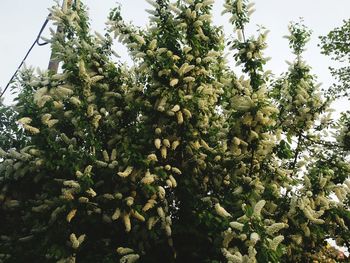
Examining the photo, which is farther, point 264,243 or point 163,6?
point 163,6

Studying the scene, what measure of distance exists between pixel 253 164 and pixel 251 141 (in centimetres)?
55

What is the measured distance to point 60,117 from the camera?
7508 millimetres

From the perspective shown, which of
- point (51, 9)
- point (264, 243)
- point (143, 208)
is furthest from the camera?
point (51, 9)

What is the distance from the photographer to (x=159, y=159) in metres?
7.06

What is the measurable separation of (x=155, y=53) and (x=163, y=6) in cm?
124

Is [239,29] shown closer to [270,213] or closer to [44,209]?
[270,213]

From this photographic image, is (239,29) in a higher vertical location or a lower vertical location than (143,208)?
higher

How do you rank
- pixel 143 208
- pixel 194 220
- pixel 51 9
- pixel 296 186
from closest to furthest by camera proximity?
1. pixel 143 208
2. pixel 194 220
3. pixel 296 186
4. pixel 51 9

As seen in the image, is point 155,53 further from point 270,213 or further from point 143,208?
point 270,213

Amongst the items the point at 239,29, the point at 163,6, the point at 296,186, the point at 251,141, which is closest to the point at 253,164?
the point at 251,141

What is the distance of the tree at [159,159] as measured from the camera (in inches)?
246

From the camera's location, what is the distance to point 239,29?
23.7 ft

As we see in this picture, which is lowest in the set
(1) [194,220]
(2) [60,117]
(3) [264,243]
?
(3) [264,243]

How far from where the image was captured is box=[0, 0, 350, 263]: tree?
625 centimetres
